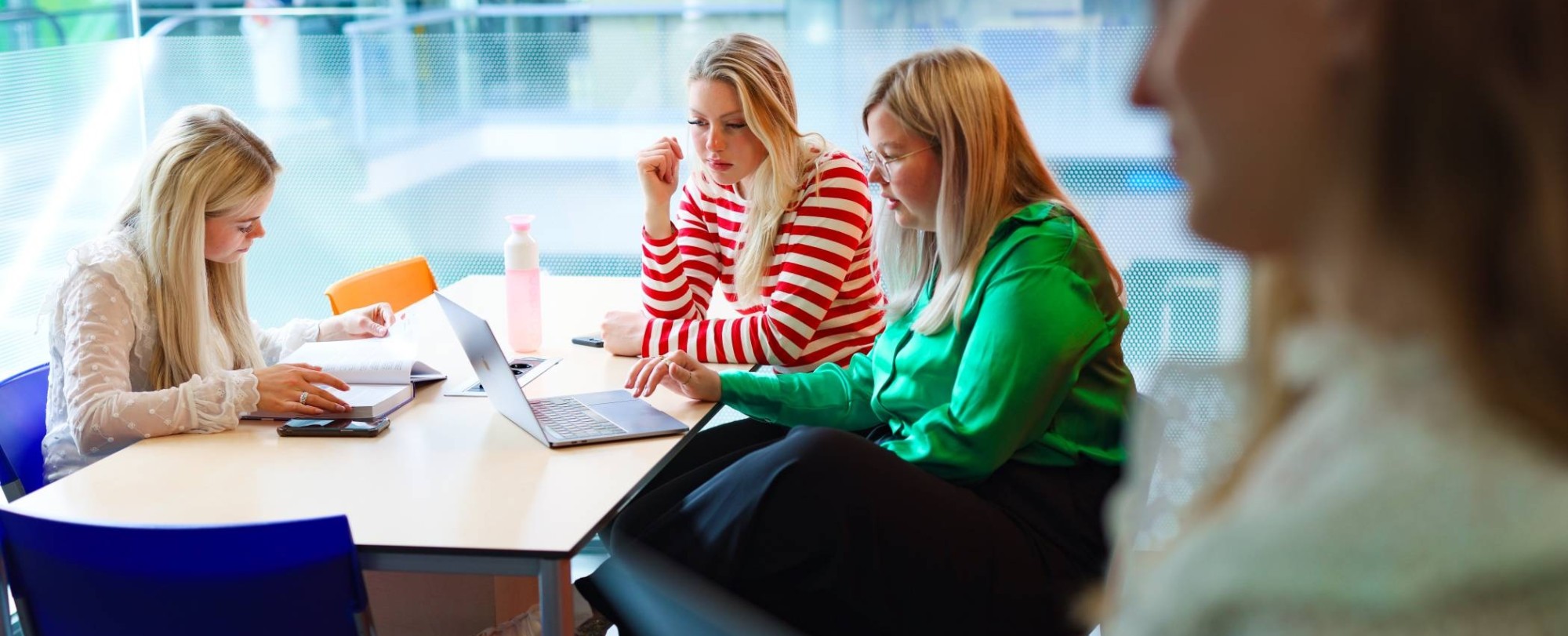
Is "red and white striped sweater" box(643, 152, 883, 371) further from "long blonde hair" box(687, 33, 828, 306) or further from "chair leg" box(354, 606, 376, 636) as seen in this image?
"chair leg" box(354, 606, 376, 636)

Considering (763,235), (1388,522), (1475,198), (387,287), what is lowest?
(387,287)

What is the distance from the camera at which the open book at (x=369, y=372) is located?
1865 millimetres

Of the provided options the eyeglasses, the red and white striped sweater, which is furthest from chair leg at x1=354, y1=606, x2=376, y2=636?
the eyeglasses

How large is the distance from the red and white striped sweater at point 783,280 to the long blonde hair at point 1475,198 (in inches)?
70.4

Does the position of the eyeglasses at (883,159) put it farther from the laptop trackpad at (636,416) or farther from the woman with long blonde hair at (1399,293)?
the woman with long blonde hair at (1399,293)

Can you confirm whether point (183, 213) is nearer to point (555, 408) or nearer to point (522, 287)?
point (522, 287)

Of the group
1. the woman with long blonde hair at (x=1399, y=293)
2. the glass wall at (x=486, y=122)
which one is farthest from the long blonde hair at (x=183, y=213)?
the woman with long blonde hair at (x=1399, y=293)

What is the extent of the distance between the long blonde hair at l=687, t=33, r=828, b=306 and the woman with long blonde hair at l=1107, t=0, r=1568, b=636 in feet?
6.04

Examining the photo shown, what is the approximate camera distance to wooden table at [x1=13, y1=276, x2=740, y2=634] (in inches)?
55.8

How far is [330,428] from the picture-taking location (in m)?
1.81

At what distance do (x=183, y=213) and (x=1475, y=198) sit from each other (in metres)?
1.95

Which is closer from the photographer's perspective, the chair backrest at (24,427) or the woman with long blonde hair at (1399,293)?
the woman with long blonde hair at (1399,293)

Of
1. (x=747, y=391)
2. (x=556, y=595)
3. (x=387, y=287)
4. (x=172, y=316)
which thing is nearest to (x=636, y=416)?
(x=747, y=391)

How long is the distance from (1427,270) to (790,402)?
1.67 meters
